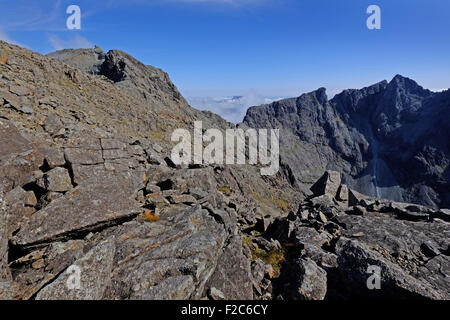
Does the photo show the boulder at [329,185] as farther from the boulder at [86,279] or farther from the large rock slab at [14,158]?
the large rock slab at [14,158]

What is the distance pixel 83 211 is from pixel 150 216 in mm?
3063

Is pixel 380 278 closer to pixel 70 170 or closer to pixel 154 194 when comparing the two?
pixel 154 194

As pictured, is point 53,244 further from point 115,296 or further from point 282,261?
point 282,261

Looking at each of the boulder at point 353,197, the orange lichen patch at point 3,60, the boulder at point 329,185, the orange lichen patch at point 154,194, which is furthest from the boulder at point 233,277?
the orange lichen patch at point 3,60

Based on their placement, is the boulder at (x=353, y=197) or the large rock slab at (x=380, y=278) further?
the boulder at (x=353, y=197)

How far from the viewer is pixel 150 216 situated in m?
11.2

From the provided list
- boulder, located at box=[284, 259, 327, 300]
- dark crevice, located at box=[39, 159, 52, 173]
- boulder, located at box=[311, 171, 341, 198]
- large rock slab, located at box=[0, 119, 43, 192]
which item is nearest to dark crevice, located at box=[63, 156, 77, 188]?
dark crevice, located at box=[39, 159, 52, 173]

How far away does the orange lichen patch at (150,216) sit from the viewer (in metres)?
11.0

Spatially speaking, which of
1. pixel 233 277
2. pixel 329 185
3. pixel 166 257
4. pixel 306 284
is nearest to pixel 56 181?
pixel 166 257

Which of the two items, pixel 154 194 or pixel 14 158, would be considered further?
pixel 154 194

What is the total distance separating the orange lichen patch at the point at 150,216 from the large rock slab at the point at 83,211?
2.87 feet

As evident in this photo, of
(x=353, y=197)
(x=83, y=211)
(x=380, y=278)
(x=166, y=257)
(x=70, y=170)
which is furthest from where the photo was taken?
(x=353, y=197)
